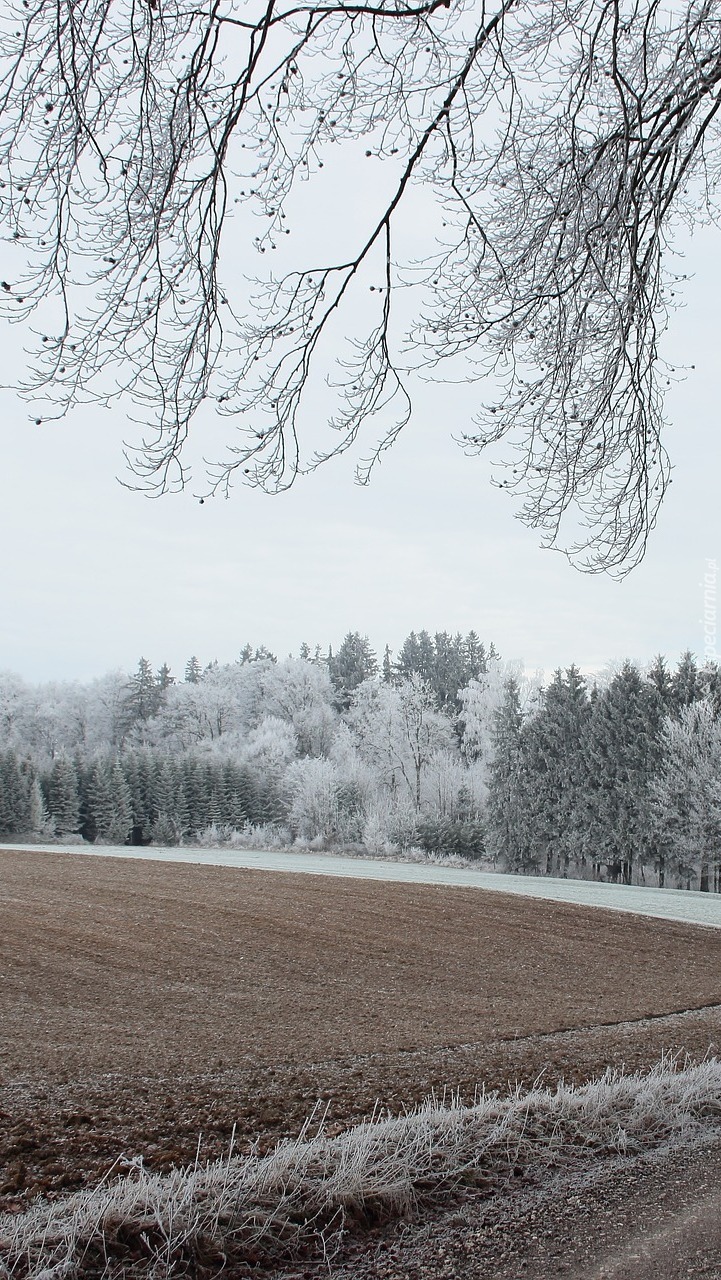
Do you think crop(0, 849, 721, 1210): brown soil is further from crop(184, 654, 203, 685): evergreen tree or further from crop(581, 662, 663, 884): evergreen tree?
crop(184, 654, 203, 685): evergreen tree

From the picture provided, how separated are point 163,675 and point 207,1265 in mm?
62848

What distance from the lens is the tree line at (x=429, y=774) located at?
27156 mm

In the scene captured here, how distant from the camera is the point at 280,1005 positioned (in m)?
6.68

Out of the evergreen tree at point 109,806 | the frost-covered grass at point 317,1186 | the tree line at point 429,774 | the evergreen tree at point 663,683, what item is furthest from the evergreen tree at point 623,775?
the frost-covered grass at point 317,1186

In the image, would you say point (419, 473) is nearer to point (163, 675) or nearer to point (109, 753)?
point (109, 753)

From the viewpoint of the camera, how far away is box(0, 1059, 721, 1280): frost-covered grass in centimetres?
197

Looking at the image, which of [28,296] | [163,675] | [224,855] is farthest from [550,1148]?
[163,675]

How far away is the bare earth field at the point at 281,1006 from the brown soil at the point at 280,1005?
2cm

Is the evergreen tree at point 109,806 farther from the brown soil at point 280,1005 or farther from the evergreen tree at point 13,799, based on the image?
the brown soil at point 280,1005

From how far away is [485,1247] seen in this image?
205cm

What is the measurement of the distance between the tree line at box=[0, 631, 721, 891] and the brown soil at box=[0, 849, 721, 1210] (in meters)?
14.0

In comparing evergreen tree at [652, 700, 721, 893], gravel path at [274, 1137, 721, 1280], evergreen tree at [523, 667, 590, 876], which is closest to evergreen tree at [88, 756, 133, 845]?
evergreen tree at [523, 667, 590, 876]

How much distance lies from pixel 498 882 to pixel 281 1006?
48.2 ft

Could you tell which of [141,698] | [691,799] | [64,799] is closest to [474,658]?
[141,698]
